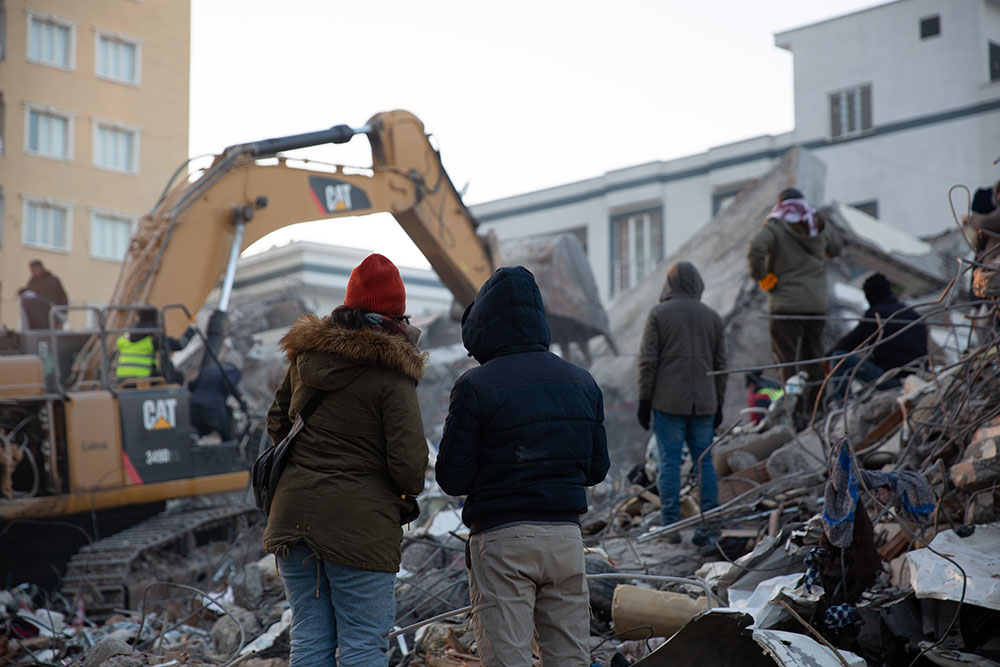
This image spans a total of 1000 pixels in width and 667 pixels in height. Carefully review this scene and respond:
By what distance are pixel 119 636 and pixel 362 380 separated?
3307 millimetres

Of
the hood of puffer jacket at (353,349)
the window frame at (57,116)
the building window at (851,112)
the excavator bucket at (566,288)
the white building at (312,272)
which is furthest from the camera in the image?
the white building at (312,272)

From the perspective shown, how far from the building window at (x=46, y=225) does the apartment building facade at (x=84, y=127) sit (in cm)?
2

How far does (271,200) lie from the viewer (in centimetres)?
929

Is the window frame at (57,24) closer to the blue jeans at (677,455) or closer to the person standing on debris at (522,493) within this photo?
Result: the blue jeans at (677,455)

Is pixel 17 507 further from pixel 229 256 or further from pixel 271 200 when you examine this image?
pixel 271 200

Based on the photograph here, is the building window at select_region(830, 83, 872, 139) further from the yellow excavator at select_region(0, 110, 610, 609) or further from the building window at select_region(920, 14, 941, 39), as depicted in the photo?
the yellow excavator at select_region(0, 110, 610, 609)

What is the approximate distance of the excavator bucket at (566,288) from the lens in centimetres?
1472

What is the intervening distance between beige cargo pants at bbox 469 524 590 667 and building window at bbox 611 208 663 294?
2395 cm

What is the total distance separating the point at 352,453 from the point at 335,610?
0.54 metres

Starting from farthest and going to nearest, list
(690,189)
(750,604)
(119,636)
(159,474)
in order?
1. (690,189)
2. (159,474)
3. (119,636)
4. (750,604)

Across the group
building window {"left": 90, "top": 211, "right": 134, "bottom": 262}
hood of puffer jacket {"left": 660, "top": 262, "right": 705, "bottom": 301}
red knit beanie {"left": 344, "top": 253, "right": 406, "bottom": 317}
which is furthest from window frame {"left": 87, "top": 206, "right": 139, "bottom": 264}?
red knit beanie {"left": 344, "top": 253, "right": 406, "bottom": 317}

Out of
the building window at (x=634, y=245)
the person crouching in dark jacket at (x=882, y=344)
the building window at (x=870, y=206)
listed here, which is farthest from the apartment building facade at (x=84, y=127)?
the person crouching in dark jacket at (x=882, y=344)

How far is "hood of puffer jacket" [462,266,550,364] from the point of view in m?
3.56

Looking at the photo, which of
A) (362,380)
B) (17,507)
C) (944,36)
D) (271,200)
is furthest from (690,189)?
(362,380)
